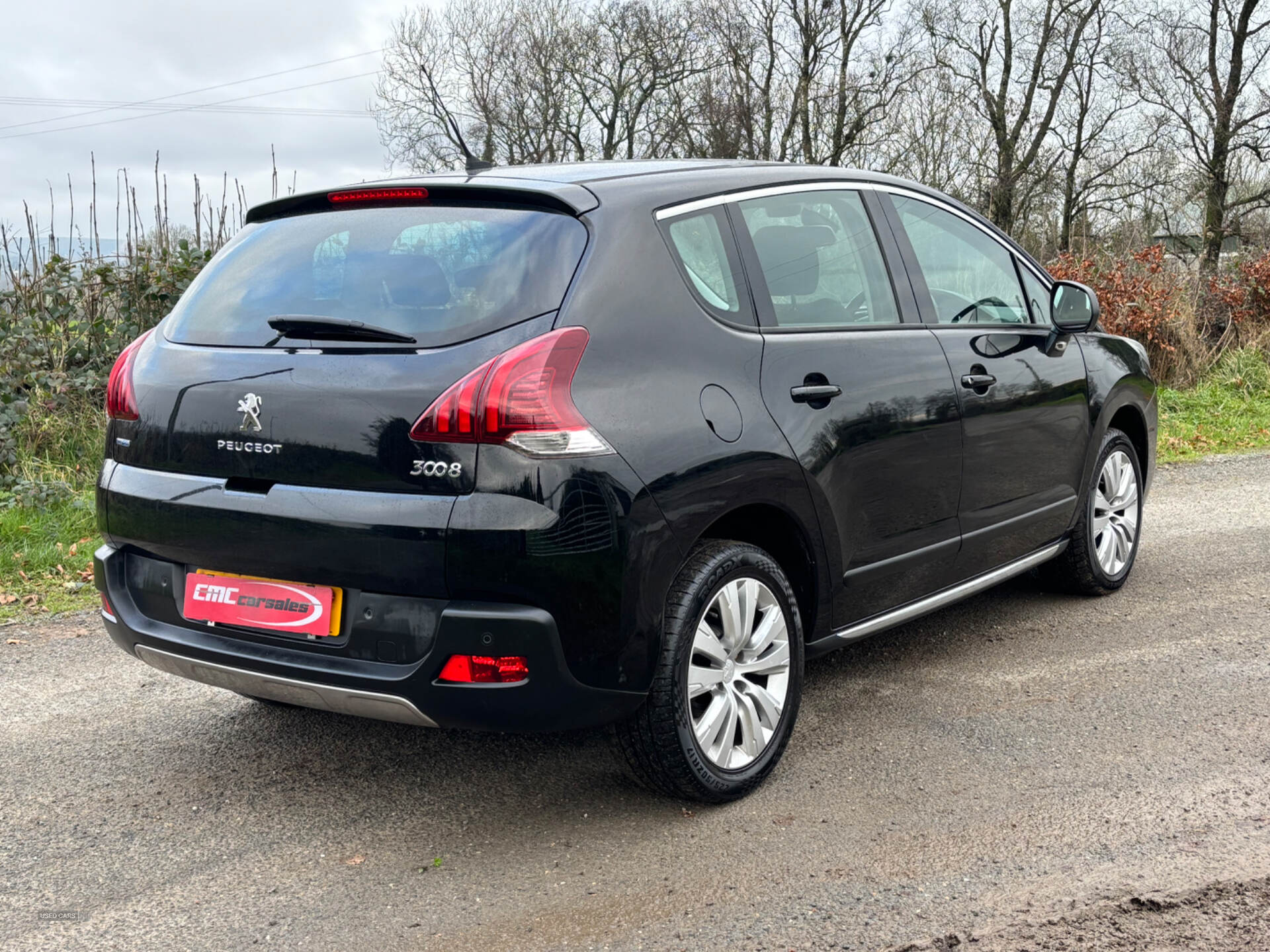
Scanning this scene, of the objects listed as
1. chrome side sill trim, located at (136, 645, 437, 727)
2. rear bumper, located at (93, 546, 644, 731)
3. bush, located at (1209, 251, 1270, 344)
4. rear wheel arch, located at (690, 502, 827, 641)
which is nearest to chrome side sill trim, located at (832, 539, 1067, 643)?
rear wheel arch, located at (690, 502, 827, 641)

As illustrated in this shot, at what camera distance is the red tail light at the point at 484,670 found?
9.19ft

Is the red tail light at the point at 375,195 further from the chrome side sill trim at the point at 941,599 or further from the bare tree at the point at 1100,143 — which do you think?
the bare tree at the point at 1100,143

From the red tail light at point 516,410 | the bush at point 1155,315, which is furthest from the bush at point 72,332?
the bush at point 1155,315

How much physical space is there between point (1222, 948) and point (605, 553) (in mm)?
1591

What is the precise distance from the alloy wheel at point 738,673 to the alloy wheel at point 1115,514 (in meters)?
2.42

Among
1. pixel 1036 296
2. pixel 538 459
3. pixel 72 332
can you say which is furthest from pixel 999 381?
pixel 72 332

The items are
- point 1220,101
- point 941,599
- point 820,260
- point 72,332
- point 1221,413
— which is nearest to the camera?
point 820,260

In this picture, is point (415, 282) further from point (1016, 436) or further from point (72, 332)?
point (72, 332)

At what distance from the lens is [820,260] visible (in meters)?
3.81

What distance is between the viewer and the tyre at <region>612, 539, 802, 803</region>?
308 centimetres

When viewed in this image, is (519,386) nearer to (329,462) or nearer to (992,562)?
(329,462)

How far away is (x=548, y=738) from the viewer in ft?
12.6

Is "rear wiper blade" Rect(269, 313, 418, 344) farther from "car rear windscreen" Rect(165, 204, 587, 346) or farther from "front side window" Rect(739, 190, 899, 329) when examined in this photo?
"front side window" Rect(739, 190, 899, 329)

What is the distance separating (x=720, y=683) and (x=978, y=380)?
1636mm
